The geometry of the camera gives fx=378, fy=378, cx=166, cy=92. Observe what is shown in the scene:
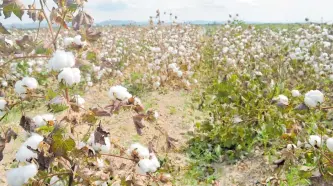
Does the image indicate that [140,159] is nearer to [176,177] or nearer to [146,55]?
[176,177]

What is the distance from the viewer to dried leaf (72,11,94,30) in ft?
5.29

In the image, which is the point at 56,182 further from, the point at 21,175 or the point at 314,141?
the point at 314,141

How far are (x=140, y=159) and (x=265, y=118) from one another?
236 centimetres

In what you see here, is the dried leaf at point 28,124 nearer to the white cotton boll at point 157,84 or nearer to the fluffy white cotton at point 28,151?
the fluffy white cotton at point 28,151

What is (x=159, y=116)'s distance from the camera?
17.5ft

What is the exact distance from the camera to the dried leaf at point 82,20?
1.61 meters

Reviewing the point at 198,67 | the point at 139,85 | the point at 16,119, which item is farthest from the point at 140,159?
the point at 198,67

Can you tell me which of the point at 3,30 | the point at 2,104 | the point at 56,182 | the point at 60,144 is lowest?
the point at 56,182

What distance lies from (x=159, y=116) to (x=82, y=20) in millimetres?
3775

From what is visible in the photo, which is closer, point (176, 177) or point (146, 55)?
point (176, 177)

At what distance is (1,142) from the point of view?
1.64 m

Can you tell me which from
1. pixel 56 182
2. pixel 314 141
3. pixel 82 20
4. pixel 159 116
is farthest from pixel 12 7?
pixel 159 116

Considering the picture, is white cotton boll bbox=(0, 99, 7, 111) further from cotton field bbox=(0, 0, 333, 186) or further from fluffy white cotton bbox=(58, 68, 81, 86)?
fluffy white cotton bbox=(58, 68, 81, 86)

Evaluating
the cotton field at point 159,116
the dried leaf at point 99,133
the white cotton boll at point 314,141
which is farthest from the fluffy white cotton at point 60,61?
the white cotton boll at point 314,141
